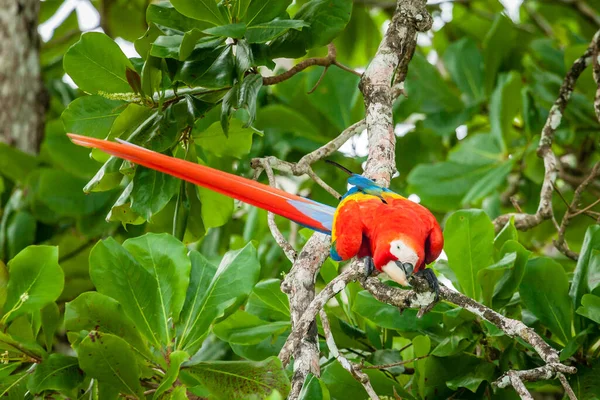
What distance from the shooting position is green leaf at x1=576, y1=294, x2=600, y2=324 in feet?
4.28

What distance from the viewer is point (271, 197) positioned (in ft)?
4.30

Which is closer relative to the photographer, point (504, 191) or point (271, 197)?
point (271, 197)

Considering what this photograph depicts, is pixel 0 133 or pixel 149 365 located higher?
pixel 0 133

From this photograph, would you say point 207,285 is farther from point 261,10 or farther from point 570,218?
point 570,218

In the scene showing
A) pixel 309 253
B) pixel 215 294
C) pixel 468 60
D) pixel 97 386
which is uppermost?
pixel 468 60

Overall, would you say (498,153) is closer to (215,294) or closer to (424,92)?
(424,92)

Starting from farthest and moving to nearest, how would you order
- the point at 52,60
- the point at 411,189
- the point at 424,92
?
the point at 52,60 → the point at 424,92 → the point at 411,189

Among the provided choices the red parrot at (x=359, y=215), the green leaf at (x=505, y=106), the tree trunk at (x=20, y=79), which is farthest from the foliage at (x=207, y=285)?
the tree trunk at (x=20, y=79)

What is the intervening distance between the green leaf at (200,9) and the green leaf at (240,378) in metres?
0.64

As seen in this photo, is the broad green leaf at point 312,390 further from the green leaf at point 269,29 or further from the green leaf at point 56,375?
the green leaf at point 269,29

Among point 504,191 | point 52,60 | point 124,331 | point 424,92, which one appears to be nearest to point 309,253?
point 124,331

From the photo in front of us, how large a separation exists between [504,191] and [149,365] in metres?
1.84

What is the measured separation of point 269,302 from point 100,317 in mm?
371

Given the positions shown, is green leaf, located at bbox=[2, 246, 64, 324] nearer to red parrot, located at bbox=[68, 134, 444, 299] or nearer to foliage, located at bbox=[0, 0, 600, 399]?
foliage, located at bbox=[0, 0, 600, 399]
